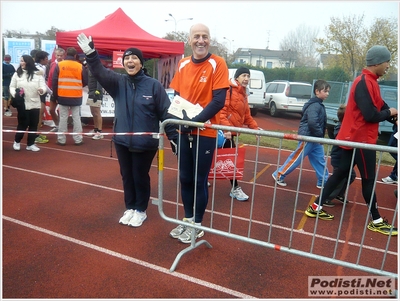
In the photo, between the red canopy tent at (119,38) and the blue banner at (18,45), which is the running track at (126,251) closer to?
the red canopy tent at (119,38)

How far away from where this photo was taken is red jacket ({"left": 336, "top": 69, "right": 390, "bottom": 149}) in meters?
3.43

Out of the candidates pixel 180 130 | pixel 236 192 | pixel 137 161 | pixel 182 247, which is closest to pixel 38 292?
pixel 182 247

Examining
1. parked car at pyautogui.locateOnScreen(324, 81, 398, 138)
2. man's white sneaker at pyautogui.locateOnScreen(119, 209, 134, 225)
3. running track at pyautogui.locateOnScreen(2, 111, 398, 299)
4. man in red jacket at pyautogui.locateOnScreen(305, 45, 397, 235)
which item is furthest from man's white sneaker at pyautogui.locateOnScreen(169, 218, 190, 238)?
parked car at pyautogui.locateOnScreen(324, 81, 398, 138)

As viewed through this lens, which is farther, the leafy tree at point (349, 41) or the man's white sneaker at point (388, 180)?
the leafy tree at point (349, 41)

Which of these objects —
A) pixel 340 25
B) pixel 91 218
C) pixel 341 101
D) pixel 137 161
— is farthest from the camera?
pixel 340 25

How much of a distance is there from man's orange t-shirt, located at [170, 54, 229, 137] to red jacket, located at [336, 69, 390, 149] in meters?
1.49

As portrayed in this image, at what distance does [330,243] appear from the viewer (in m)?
3.58

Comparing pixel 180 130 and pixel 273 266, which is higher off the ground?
pixel 180 130

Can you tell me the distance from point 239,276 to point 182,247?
71 cm

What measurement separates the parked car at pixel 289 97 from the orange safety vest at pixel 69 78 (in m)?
11.0

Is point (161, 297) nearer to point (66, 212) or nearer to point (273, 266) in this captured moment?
point (273, 266)

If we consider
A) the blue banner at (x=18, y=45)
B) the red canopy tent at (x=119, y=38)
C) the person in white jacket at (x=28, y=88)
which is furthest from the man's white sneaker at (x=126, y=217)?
the blue banner at (x=18, y=45)

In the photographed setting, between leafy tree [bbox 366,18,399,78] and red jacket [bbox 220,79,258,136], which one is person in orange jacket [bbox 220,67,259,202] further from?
leafy tree [bbox 366,18,399,78]

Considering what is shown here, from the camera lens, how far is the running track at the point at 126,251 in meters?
2.72
